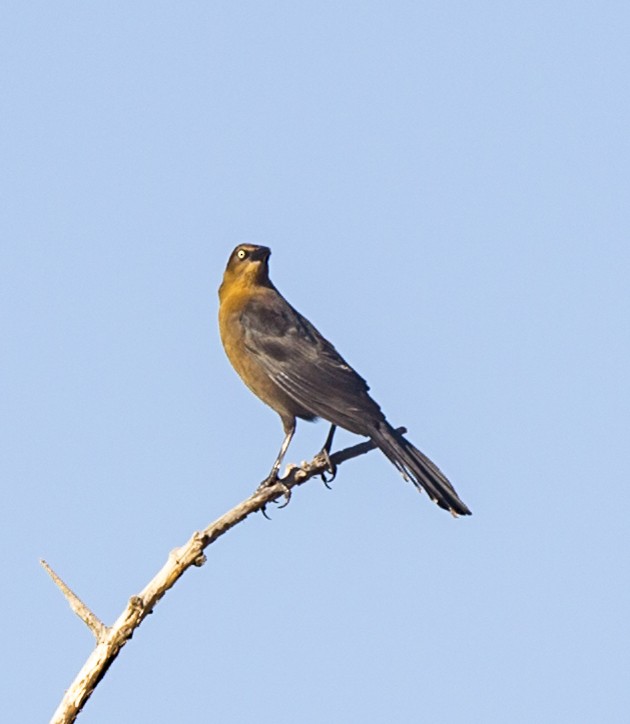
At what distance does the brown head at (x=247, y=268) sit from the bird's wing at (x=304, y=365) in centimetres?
25

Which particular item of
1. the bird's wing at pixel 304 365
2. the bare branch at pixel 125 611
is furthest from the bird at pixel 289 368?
the bare branch at pixel 125 611

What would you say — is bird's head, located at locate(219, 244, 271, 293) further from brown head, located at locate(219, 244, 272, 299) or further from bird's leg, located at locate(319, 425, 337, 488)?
bird's leg, located at locate(319, 425, 337, 488)

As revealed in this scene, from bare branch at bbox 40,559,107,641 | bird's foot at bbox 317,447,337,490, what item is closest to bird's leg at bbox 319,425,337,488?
bird's foot at bbox 317,447,337,490

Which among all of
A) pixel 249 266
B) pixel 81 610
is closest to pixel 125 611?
pixel 81 610

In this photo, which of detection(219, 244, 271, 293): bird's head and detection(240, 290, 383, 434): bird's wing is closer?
detection(240, 290, 383, 434): bird's wing

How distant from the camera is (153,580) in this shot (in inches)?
278

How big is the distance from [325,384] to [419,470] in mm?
1345

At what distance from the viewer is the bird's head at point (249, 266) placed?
11570 mm

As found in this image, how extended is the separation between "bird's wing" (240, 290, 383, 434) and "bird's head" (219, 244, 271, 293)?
250mm

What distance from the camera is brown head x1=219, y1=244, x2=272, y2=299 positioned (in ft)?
38.0

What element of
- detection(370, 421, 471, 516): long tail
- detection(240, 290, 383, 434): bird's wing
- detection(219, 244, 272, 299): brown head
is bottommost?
detection(370, 421, 471, 516): long tail

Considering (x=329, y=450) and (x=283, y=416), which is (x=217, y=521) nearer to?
(x=329, y=450)

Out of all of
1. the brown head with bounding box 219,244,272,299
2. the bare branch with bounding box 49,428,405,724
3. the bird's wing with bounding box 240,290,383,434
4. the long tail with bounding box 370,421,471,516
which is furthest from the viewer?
the brown head with bounding box 219,244,272,299

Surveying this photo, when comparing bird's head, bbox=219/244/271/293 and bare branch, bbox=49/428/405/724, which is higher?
bird's head, bbox=219/244/271/293
